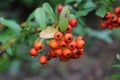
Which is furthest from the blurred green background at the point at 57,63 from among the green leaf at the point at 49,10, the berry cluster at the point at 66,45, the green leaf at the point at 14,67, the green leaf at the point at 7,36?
the berry cluster at the point at 66,45

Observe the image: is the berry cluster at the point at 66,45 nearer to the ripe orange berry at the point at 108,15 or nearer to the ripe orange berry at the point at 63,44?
the ripe orange berry at the point at 63,44

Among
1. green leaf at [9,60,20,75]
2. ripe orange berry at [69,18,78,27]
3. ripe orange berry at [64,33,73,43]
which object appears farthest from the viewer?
green leaf at [9,60,20,75]

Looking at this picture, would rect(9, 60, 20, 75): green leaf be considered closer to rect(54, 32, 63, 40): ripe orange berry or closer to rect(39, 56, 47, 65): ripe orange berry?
rect(39, 56, 47, 65): ripe orange berry

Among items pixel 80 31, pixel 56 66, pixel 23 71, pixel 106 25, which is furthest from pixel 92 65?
pixel 106 25

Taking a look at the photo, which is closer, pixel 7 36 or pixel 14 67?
pixel 7 36

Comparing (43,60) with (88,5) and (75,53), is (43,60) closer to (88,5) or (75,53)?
(75,53)

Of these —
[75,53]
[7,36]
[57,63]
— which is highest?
[75,53]

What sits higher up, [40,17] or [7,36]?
[40,17]

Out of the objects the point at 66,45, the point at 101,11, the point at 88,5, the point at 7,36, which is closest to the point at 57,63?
the point at 7,36

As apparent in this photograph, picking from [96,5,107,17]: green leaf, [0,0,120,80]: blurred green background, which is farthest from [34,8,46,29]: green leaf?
[0,0,120,80]: blurred green background
